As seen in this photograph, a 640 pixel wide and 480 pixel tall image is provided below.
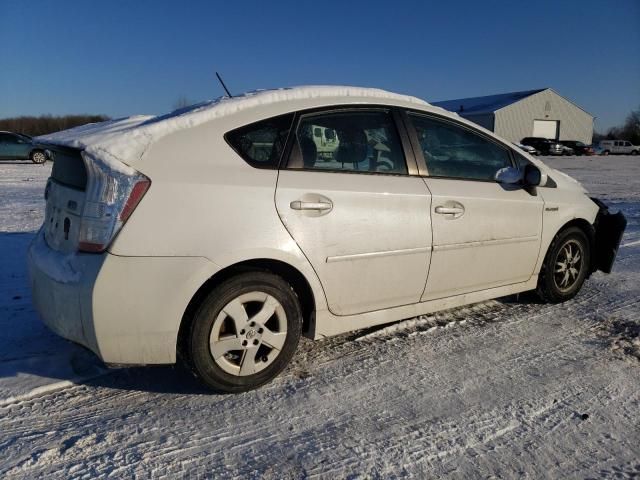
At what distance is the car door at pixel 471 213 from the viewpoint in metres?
3.33

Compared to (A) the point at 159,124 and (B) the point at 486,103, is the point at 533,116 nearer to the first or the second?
(B) the point at 486,103

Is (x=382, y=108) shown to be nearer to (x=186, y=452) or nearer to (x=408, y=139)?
(x=408, y=139)

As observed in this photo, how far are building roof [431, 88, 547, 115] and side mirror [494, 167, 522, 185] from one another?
2010 inches

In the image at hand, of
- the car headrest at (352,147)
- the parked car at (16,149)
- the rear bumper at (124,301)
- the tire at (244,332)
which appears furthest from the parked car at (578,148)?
the rear bumper at (124,301)

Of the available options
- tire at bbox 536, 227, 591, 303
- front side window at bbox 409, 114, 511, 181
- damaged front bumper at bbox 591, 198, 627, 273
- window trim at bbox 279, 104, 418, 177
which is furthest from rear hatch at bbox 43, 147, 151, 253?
damaged front bumper at bbox 591, 198, 627, 273

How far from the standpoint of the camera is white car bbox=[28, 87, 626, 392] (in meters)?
2.45

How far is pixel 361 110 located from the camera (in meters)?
3.20

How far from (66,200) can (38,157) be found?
2191 centimetres

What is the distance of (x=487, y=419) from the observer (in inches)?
99.3

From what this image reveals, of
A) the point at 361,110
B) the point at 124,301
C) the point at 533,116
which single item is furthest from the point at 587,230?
the point at 533,116

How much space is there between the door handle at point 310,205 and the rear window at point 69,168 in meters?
1.06

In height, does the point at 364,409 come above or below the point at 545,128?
below

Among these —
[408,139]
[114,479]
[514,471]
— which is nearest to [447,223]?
[408,139]

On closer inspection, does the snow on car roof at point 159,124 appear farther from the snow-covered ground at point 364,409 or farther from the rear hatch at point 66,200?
the snow-covered ground at point 364,409
